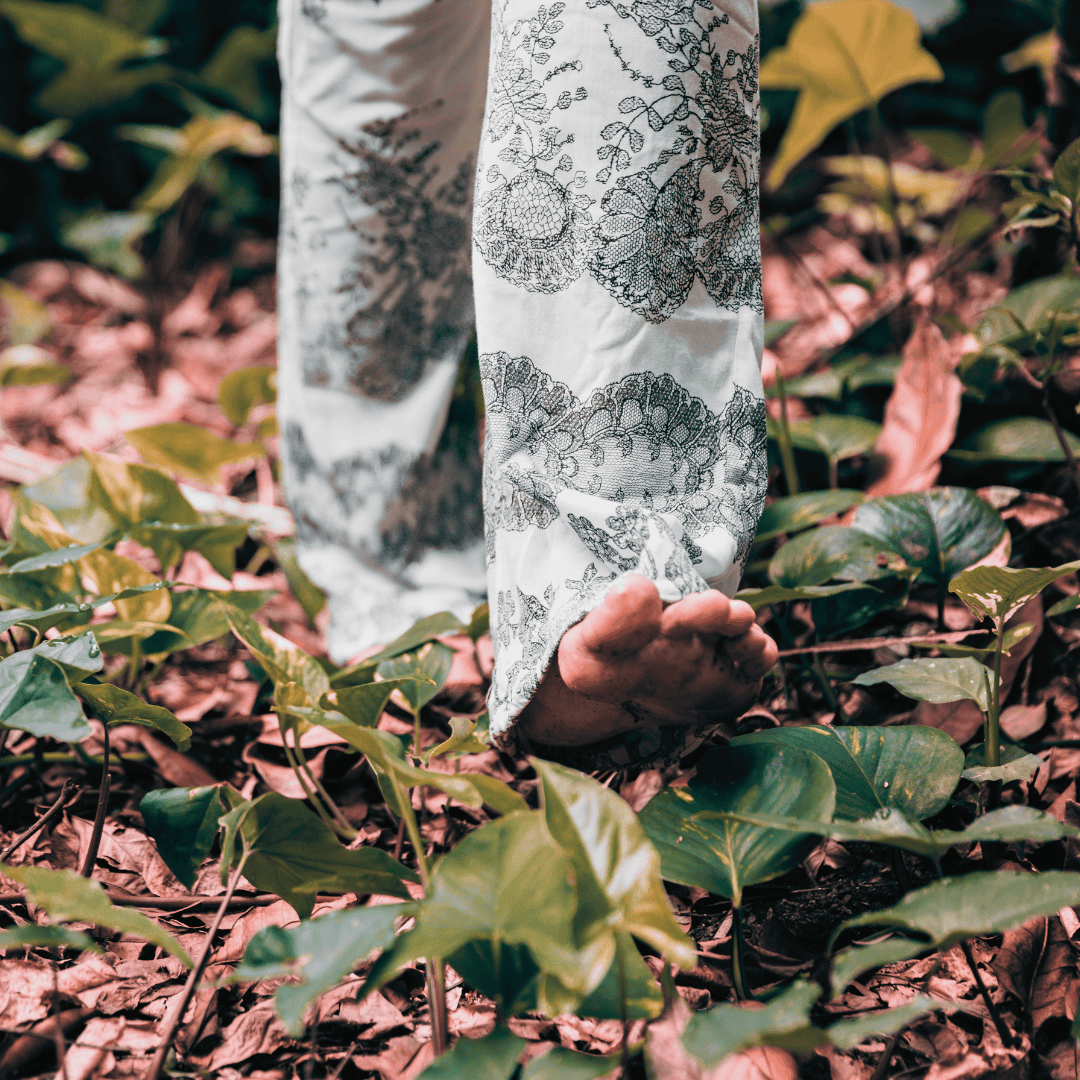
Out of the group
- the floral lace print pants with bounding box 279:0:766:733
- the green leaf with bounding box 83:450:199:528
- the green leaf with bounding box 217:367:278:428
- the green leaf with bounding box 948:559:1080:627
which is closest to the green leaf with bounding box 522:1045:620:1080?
the floral lace print pants with bounding box 279:0:766:733

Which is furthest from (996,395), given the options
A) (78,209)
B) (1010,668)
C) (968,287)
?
(78,209)

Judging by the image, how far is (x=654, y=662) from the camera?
0.50m

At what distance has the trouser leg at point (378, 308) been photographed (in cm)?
87

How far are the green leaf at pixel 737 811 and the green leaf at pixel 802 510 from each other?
12.3 inches

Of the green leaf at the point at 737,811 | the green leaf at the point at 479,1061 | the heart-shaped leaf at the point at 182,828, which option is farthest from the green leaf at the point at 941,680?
the heart-shaped leaf at the point at 182,828

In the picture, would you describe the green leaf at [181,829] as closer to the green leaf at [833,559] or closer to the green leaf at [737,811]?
the green leaf at [737,811]

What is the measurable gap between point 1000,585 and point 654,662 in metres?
0.24

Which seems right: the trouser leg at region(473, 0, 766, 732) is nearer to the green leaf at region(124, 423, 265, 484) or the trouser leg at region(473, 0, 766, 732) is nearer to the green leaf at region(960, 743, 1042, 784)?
the green leaf at region(960, 743, 1042, 784)

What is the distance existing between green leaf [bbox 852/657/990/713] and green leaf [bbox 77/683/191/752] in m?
0.45

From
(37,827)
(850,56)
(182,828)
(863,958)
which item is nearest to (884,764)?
(863,958)

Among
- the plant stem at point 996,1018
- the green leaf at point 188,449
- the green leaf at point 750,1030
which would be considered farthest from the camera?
the green leaf at point 188,449

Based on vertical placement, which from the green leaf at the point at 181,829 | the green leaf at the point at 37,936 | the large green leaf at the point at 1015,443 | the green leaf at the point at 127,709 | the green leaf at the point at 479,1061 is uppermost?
the large green leaf at the point at 1015,443

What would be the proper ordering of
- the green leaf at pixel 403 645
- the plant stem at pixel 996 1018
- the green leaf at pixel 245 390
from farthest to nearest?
the green leaf at pixel 245 390, the green leaf at pixel 403 645, the plant stem at pixel 996 1018

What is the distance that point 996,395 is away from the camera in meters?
1.00
